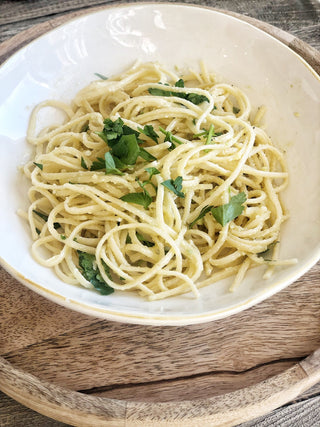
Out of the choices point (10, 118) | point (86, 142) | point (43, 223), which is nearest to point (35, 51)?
point (10, 118)

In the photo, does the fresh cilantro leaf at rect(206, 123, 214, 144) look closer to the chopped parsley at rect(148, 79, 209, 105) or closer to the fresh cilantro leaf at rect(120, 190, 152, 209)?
the chopped parsley at rect(148, 79, 209, 105)

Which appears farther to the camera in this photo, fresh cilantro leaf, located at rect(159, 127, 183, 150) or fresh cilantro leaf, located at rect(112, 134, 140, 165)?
fresh cilantro leaf, located at rect(159, 127, 183, 150)

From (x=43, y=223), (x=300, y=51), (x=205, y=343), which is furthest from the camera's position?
(x=300, y=51)

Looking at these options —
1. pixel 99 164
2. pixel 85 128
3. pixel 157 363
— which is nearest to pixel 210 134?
pixel 99 164

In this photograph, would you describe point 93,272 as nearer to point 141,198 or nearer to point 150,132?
point 141,198

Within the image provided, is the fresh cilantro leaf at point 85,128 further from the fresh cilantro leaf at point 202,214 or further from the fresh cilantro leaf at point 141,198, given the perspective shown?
the fresh cilantro leaf at point 202,214

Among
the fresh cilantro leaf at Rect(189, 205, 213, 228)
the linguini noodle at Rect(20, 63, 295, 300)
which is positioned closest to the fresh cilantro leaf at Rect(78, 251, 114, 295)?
the linguini noodle at Rect(20, 63, 295, 300)

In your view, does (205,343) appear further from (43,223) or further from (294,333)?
(43,223)
